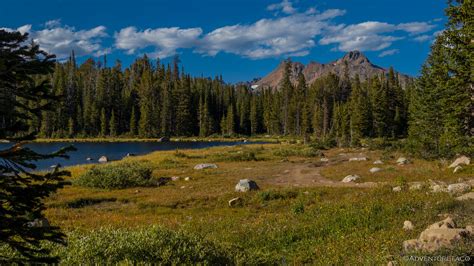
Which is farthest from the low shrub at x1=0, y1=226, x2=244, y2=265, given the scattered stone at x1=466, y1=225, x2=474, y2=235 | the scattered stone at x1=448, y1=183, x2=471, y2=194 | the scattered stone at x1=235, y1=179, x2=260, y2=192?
the scattered stone at x1=235, y1=179, x2=260, y2=192

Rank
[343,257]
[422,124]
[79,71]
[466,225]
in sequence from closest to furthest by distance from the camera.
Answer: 1. [343,257]
2. [466,225]
3. [422,124]
4. [79,71]

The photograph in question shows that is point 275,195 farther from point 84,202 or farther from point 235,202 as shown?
point 84,202

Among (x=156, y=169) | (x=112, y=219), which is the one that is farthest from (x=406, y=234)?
(x=156, y=169)

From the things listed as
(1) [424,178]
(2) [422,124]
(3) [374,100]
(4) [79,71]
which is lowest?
(1) [424,178]

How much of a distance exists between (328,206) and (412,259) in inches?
337

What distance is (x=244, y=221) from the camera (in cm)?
1658

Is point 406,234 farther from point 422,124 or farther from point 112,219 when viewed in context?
point 422,124

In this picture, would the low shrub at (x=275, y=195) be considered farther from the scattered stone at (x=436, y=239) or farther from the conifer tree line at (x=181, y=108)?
the conifer tree line at (x=181, y=108)

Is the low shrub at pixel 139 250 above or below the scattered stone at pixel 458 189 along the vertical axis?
above

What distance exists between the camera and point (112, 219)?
56.4 ft

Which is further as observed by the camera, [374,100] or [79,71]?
[79,71]

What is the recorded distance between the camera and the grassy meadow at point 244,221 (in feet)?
30.6

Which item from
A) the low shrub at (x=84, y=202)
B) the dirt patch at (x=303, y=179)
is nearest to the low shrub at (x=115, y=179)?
the low shrub at (x=84, y=202)

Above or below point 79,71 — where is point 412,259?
below
